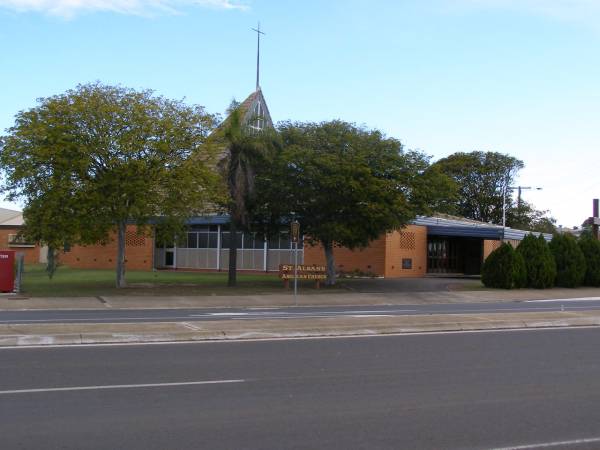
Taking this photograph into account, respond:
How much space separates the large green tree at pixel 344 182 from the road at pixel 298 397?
52.5 feet

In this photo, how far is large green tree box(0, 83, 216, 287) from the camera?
2559 cm

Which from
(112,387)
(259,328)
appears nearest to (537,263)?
(259,328)

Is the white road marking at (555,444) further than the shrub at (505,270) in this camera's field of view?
No

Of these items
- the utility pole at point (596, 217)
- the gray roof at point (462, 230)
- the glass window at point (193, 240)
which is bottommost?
the glass window at point (193, 240)

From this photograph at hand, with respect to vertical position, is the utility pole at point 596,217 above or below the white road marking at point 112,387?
above

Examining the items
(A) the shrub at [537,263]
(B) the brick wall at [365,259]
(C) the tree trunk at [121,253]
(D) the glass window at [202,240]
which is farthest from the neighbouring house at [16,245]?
(A) the shrub at [537,263]

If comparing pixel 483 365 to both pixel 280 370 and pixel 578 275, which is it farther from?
pixel 578 275

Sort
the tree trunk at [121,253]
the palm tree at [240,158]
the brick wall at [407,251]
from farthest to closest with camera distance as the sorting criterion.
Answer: the brick wall at [407,251]
the palm tree at [240,158]
the tree trunk at [121,253]

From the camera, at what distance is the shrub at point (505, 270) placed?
35688mm

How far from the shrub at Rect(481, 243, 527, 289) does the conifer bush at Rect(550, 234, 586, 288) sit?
330 centimetres

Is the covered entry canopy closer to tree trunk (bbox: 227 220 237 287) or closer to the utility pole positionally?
the utility pole

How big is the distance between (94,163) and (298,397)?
65.6 feet

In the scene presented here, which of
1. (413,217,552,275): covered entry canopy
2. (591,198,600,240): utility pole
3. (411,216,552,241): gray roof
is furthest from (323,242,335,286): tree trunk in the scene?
(591,198,600,240): utility pole

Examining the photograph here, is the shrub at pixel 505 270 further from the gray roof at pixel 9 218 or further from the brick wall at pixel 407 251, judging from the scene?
the gray roof at pixel 9 218
